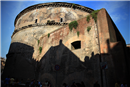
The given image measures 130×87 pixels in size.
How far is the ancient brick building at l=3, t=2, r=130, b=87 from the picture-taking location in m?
6.22

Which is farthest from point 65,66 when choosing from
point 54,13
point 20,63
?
point 54,13

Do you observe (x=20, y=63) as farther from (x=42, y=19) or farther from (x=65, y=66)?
(x=65, y=66)

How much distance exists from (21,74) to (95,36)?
974 cm

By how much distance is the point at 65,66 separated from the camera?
8156mm

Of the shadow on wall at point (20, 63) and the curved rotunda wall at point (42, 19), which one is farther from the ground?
the curved rotunda wall at point (42, 19)

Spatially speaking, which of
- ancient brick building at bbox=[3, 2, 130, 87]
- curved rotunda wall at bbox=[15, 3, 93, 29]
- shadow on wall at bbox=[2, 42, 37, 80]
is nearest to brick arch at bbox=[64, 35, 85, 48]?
ancient brick building at bbox=[3, 2, 130, 87]

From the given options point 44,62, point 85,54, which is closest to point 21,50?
point 44,62

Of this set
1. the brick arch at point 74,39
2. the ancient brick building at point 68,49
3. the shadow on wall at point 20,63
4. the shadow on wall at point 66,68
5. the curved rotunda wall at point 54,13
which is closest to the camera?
the ancient brick building at point 68,49

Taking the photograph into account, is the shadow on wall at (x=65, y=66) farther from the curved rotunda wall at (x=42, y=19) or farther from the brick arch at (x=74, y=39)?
the curved rotunda wall at (x=42, y=19)

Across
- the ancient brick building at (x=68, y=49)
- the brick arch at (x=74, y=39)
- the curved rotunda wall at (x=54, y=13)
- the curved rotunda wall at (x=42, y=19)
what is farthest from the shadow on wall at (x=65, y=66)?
the curved rotunda wall at (x=54, y=13)

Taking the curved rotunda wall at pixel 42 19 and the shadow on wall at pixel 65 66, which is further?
the curved rotunda wall at pixel 42 19

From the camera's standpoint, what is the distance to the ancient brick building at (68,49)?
20.4ft

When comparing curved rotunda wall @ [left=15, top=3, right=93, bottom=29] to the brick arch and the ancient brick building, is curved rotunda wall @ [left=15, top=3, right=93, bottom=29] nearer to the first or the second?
the ancient brick building

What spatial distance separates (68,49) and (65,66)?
4.78 ft
